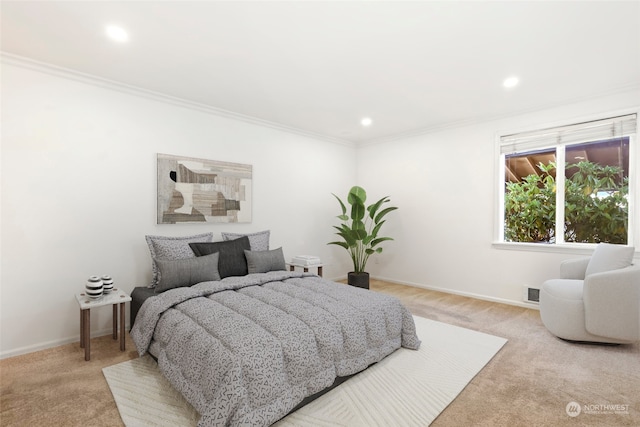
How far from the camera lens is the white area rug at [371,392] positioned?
5.91 ft

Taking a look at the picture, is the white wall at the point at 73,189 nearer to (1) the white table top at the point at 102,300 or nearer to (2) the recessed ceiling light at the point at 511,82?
(1) the white table top at the point at 102,300

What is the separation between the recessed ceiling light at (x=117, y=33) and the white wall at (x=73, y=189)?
0.92 meters

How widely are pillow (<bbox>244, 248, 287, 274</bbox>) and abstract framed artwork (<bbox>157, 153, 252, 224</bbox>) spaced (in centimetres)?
74

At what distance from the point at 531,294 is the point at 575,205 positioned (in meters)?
1.18

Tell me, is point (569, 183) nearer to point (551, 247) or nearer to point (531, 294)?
point (551, 247)

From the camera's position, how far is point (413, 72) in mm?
2922

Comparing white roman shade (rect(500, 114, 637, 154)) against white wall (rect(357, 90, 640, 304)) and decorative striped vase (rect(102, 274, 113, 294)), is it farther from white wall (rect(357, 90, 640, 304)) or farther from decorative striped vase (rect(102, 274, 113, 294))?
decorative striped vase (rect(102, 274, 113, 294))

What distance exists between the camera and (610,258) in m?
2.88

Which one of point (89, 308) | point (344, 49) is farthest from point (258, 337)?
point (344, 49)

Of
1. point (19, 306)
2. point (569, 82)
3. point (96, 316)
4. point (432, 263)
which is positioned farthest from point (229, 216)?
point (569, 82)

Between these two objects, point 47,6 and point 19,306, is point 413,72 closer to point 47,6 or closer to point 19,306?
point 47,6

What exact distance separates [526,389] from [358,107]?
3.18 meters

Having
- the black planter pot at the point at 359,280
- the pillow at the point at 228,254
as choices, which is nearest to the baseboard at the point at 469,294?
the black planter pot at the point at 359,280

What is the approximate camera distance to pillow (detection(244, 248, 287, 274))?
3430 millimetres
